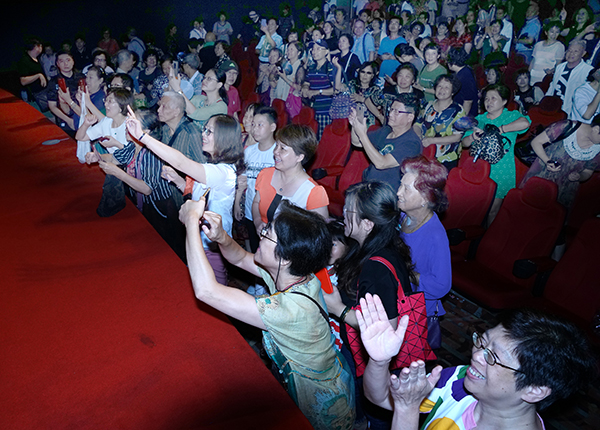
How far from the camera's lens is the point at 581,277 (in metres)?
2.52

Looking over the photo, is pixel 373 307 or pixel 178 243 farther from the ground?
pixel 373 307

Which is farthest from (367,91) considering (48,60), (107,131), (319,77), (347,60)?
(48,60)

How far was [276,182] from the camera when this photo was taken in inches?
97.5

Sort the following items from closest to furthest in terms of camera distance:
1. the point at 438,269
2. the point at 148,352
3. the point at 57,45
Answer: the point at 148,352 < the point at 438,269 < the point at 57,45

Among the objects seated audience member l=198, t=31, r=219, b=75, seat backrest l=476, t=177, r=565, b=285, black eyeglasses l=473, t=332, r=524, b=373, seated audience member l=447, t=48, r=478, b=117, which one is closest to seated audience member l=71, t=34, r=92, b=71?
seated audience member l=198, t=31, r=219, b=75

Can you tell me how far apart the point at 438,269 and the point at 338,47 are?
5.72 m

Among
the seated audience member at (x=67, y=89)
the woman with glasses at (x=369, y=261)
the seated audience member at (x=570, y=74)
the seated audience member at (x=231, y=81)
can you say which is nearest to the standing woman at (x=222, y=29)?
the seated audience member at (x=231, y=81)

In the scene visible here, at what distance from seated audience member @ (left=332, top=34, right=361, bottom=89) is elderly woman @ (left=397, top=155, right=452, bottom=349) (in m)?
4.26

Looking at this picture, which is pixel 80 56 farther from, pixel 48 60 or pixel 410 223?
pixel 410 223

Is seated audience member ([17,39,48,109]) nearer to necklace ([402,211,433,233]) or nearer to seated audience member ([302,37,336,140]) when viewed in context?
seated audience member ([302,37,336,140])

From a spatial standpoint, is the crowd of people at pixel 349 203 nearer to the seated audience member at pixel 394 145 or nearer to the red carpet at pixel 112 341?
the seated audience member at pixel 394 145

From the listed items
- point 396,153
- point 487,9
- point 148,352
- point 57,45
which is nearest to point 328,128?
point 396,153

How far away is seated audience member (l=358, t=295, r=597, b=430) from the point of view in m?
1.11

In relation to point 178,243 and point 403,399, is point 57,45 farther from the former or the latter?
point 403,399
